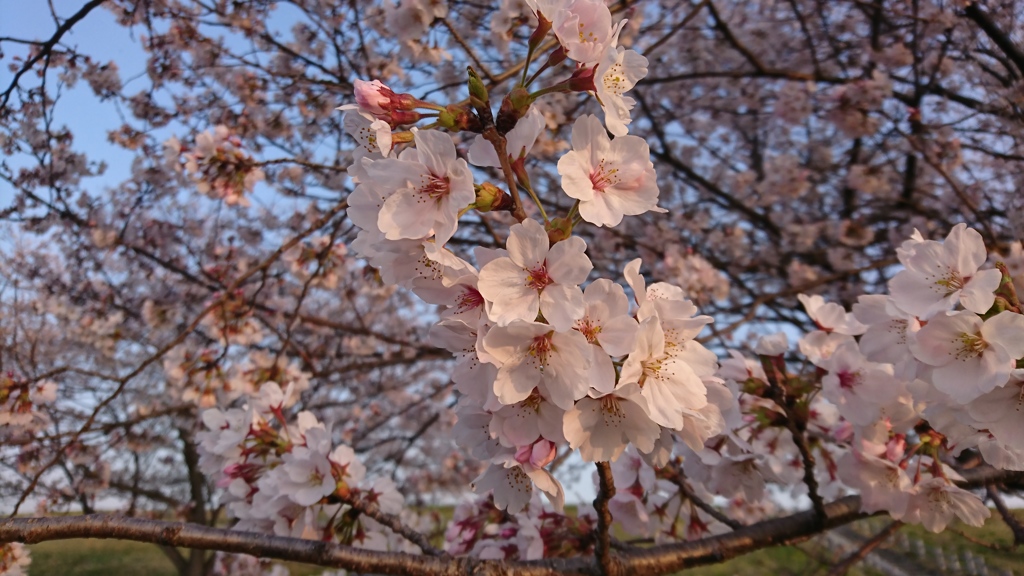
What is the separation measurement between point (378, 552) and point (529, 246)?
74 cm

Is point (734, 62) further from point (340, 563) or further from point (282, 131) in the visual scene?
point (340, 563)

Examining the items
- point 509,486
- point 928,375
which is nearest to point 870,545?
point 928,375

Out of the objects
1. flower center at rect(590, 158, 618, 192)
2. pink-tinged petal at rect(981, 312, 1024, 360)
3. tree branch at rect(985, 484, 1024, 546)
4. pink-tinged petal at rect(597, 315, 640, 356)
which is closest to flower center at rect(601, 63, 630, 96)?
flower center at rect(590, 158, 618, 192)

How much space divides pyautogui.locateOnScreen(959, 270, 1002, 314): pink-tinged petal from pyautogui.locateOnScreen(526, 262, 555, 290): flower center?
2.49 feet

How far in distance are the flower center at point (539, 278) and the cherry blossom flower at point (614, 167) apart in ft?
0.50

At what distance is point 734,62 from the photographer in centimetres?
564

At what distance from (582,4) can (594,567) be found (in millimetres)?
1107

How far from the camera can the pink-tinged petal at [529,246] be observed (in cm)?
82

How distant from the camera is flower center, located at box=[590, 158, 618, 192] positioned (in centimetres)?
91

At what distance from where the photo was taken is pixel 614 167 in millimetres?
913

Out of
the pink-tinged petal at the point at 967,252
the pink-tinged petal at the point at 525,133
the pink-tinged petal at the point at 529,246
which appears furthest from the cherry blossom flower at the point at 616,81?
the pink-tinged petal at the point at 967,252

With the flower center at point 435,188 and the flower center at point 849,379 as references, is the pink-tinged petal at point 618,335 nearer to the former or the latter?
the flower center at point 435,188

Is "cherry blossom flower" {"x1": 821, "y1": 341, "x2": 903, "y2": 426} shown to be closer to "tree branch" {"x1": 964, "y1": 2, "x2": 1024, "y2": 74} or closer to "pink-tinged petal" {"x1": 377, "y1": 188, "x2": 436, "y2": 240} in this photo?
"pink-tinged petal" {"x1": 377, "y1": 188, "x2": 436, "y2": 240}

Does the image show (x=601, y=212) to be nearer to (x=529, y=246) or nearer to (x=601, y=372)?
(x=529, y=246)
